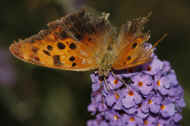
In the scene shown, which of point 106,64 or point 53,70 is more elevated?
point 53,70

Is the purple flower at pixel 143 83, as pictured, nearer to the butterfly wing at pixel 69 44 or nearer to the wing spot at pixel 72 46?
the butterfly wing at pixel 69 44

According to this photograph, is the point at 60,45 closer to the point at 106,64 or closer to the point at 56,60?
the point at 56,60

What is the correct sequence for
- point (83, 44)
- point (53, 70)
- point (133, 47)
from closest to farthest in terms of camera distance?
point (133, 47)
point (83, 44)
point (53, 70)

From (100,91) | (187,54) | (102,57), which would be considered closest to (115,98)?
(100,91)

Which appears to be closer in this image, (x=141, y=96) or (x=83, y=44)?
(x=141, y=96)

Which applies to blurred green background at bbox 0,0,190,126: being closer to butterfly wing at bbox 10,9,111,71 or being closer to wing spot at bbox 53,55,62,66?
→ butterfly wing at bbox 10,9,111,71

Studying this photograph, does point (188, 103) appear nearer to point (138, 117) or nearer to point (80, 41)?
point (138, 117)

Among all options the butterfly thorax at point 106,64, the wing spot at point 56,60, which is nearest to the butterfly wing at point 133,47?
the butterfly thorax at point 106,64

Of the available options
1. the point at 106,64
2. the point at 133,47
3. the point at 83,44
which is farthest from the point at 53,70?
the point at 133,47
